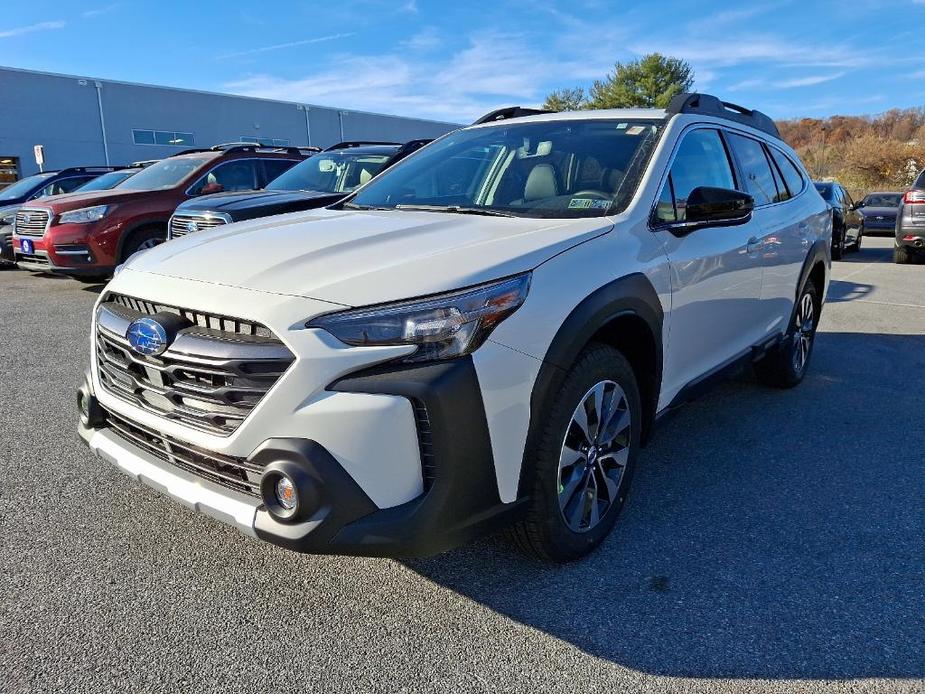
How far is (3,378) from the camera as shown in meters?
5.06

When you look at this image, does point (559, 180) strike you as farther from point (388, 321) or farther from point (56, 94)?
point (56, 94)

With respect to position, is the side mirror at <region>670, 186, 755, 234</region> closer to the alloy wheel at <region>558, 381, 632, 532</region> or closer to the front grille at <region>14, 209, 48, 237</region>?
the alloy wheel at <region>558, 381, 632, 532</region>

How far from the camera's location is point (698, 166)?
3.50 metres

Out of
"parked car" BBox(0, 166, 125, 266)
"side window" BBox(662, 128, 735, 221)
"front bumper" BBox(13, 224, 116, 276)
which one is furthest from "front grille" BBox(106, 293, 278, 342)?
"parked car" BBox(0, 166, 125, 266)

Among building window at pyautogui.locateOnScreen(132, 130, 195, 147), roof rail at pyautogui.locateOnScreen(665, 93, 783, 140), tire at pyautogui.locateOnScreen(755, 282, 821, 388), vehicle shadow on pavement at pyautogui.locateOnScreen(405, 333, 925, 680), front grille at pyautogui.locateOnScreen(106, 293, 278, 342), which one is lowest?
vehicle shadow on pavement at pyautogui.locateOnScreen(405, 333, 925, 680)

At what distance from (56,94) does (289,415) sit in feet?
109

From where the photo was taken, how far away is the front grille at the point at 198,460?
7.06 feet

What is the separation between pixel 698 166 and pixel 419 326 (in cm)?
210

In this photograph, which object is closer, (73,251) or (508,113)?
(508,113)

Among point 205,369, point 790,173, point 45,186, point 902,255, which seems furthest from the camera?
point 902,255

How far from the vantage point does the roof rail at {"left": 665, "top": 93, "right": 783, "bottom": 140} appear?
11.7 ft

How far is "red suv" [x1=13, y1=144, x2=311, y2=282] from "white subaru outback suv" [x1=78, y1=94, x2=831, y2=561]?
5995 millimetres

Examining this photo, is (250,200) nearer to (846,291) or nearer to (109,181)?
(109,181)

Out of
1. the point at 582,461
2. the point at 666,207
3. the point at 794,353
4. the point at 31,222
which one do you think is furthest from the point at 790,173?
the point at 31,222
